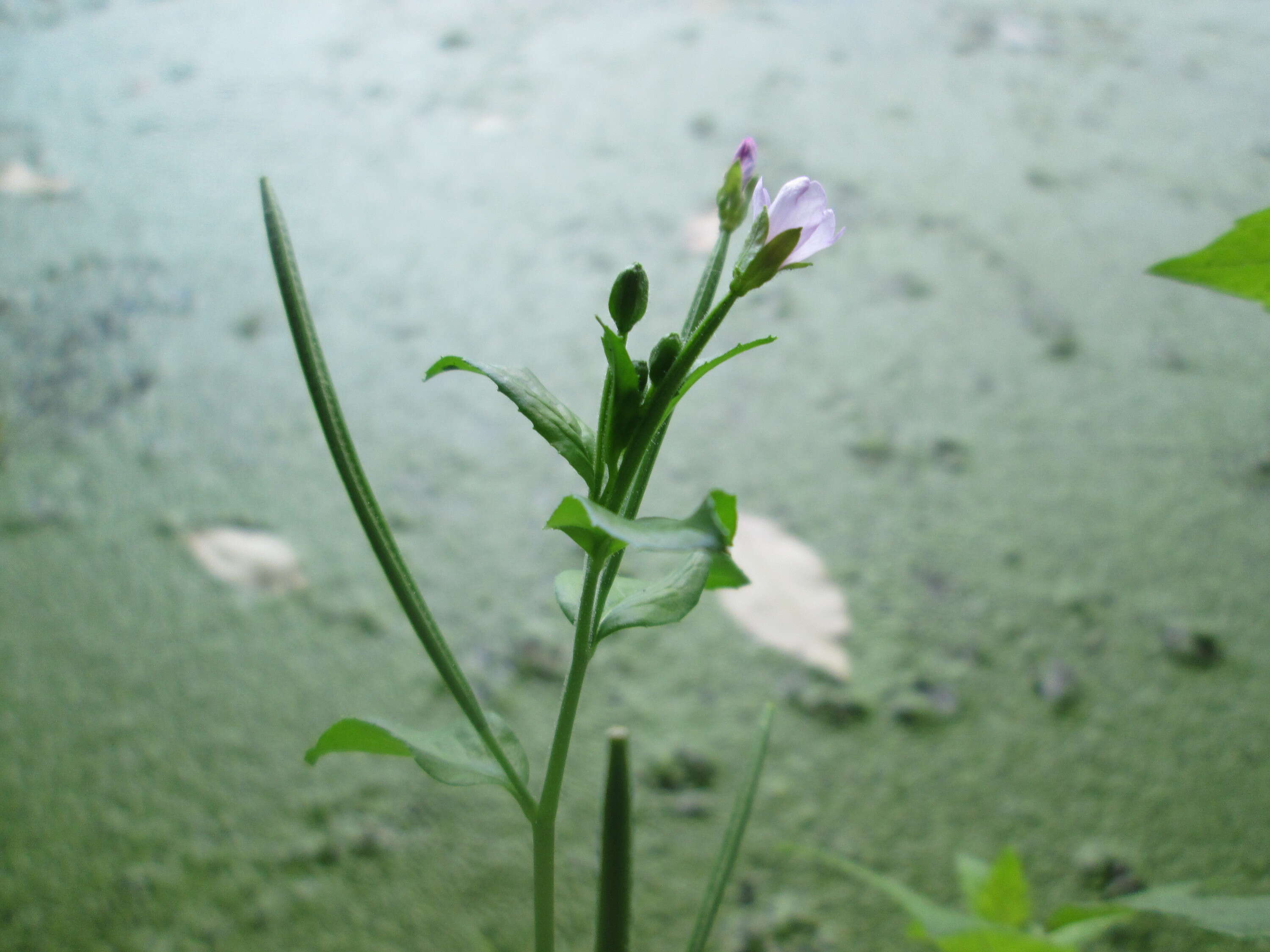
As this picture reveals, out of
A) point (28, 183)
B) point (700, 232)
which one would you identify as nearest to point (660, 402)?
point (700, 232)

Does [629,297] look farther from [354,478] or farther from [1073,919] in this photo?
[1073,919]

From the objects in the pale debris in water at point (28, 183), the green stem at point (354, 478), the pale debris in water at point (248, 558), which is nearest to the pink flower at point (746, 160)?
the green stem at point (354, 478)

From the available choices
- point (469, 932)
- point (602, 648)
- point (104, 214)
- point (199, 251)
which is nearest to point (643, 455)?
point (469, 932)

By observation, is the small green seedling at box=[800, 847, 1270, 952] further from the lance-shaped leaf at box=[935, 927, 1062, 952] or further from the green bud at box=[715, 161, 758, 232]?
the green bud at box=[715, 161, 758, 232]

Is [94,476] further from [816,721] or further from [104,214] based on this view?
[816,721]

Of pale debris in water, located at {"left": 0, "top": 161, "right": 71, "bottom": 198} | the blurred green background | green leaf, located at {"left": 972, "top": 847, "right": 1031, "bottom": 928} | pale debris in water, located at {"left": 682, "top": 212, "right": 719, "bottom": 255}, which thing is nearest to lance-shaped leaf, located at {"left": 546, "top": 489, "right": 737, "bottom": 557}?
green leaf, located at {"left": 972, "top": 847, "right": 1031, "bottom": 928}

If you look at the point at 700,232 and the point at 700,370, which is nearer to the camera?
the point at 700,370

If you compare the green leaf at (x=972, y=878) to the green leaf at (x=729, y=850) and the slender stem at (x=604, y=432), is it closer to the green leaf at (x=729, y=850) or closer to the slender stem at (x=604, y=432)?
the green leaf at (x=729, y=850)
